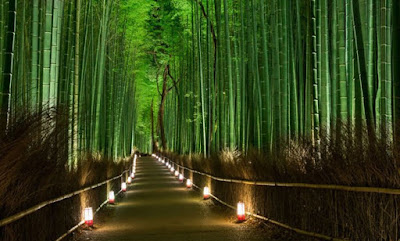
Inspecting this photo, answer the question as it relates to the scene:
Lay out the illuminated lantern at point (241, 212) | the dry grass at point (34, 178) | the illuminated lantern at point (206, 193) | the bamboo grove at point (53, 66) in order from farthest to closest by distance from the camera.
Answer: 1. the illuminated lantern at point (206, 193)
2. the illuminated lantern at point (241, 212)
3. the bamboo grove at point (53, 66)
4. the dry grass at point (34, 178)

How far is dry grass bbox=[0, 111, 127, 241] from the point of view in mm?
4227

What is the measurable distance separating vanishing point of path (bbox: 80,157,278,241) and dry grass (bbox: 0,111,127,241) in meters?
1.17

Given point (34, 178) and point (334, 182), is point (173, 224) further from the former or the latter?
point (34, 178)

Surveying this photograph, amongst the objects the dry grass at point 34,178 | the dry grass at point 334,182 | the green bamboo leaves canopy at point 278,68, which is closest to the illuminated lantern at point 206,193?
the green bamboo leaves canopy at point 278,68

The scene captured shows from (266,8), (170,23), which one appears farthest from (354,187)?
(170,23)

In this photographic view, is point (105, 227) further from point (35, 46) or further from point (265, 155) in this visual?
point (35, 46)

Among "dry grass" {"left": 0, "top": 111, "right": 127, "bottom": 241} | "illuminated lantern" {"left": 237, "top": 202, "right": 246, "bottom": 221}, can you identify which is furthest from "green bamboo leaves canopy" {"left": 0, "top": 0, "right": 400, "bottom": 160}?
"illuminated lantern" {"left": 237, "top": 202, "right": 246, "bottom": 221}

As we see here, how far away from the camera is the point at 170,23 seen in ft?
91.9

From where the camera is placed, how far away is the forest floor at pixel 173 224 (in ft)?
24.8

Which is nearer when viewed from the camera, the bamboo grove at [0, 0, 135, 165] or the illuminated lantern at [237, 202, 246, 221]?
the bamboo grove at [0, 0, 135, 165]

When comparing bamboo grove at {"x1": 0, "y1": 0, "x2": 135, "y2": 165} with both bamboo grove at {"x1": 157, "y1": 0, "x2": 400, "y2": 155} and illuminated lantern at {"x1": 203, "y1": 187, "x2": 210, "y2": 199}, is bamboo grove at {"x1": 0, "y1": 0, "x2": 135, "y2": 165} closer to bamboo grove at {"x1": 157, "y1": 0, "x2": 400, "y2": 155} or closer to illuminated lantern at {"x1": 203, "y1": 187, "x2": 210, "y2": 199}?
illuminated lantern at {"x1": 203, "y1": 187, "x2": 210, "y2": 199}

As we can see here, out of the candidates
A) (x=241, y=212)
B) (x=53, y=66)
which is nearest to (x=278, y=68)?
(x=241, y=212)

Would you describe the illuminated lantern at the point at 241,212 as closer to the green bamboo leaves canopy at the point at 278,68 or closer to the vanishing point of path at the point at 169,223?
the vanishing point of path at the point at 169,223

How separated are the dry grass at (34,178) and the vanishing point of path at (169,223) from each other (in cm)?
117
